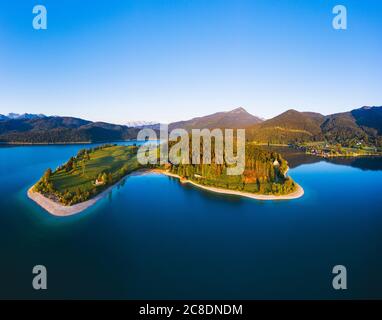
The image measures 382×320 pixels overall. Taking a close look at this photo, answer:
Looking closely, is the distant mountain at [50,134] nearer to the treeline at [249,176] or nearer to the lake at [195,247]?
the treeline at [249,176]

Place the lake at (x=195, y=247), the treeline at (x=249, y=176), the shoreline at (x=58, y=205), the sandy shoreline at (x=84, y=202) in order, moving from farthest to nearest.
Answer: the treeline at (x=249, y=176), the sandy shoreline at (x=84, y=202), the shoreline at (x=58, y=205), the lake at (x=195, y=247)

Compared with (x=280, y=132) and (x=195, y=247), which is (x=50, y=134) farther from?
(x=195, y=247)

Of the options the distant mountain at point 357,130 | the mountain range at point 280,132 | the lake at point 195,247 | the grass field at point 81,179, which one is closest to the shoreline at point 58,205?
the grass field at point 81,179

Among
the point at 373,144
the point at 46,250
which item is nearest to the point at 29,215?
the point at 46,250

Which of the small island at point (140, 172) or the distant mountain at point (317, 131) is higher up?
the distant mountain at point (317, 131)
